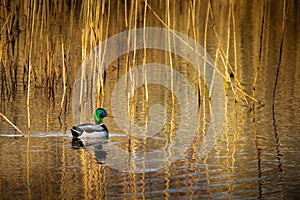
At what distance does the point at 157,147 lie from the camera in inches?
358

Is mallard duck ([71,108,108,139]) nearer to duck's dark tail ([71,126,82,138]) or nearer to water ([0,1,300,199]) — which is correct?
duck's dark tail ([71,126,82,138])

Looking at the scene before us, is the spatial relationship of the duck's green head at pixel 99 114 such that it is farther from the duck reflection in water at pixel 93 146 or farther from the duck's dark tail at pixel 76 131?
the duck's dark tail at pixel 76 131

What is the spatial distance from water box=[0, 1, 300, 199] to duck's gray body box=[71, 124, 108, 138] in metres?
0.11

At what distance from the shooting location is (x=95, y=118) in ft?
33.8

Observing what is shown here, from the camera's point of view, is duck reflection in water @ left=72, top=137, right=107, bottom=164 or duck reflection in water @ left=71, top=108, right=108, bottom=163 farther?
duck reflection in water @ left=71, top=108, right=108, bottom=163

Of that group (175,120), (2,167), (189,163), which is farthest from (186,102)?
(2,167)

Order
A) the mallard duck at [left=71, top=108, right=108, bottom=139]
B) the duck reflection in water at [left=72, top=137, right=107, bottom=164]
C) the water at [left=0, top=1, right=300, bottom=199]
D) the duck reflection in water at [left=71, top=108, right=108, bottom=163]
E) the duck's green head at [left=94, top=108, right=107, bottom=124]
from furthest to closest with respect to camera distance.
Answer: the duck's green head at [left=94, top=108, right=107, bottom=124] → the mallard duck at [left=71, top=108, right=108, bottom=139] → the duck reflection in water at [left=71, top=108, right=108, bottom=163] → the duck reflection in water at [left=72, top=137, right=107, bottom=164] → the water at [left=0, top=1, right=300, bottom=199]

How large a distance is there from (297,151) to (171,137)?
66.5 inches

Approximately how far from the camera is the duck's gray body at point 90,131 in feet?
31.3

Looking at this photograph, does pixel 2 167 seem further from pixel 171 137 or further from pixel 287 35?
pixel 287 35

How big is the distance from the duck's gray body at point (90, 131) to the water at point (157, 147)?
0.37 feet

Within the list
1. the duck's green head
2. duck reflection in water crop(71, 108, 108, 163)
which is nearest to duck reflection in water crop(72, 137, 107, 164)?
duck reflection in water crop(71, 108, 108, 163)

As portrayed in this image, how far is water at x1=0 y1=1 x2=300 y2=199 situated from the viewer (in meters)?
7.09

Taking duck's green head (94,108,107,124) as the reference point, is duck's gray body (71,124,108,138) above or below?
below
